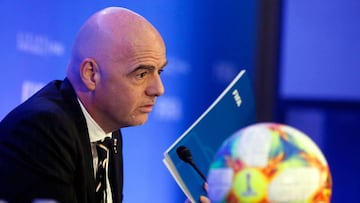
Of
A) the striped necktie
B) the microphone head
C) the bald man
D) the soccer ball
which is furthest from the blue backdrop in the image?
the soccer ball

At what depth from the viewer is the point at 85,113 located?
1.95m

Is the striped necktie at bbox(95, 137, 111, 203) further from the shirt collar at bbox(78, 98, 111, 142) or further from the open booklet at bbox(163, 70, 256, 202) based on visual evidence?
the open booklet at bbox(163, 70, 256, 202)

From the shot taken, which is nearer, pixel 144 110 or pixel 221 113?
pixel 144 110

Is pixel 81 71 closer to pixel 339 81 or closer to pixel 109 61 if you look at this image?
pixel 109 61

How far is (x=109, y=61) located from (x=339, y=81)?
7.47ft

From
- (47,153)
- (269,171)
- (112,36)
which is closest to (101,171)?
(47,153)

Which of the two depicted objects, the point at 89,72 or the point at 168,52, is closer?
the point at 89,72

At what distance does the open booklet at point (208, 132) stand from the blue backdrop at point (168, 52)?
61 centimetres

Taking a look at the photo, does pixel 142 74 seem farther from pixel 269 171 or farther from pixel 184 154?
pixel 269 171

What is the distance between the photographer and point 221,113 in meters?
2.16

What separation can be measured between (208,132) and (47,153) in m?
0.47

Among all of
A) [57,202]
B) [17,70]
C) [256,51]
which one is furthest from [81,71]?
[256,51]

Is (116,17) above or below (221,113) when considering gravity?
above

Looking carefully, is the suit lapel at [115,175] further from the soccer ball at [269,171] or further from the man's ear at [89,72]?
the soccer ball at [269,171]
